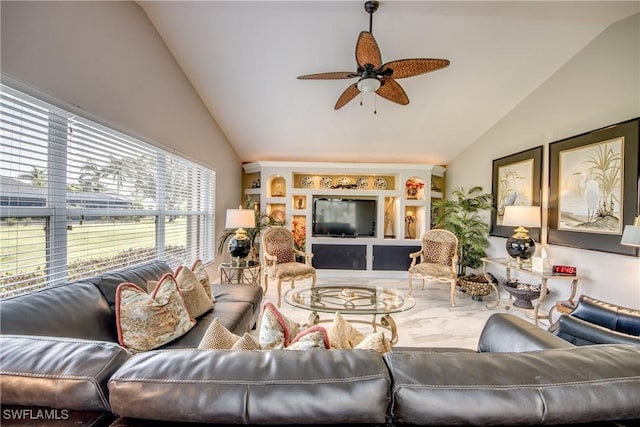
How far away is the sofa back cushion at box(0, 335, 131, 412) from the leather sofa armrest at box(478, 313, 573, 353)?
160 cm

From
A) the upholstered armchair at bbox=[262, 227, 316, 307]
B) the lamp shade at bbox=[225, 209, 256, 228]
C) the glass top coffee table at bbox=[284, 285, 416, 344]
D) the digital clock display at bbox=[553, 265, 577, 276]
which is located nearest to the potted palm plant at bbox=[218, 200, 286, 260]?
the upholstered armchair at bbox=[262, 227, 316, 307]

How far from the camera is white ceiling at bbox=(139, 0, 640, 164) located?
2.59 metres

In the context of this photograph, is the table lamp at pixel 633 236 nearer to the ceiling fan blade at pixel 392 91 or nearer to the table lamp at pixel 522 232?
the table lamp at pixel 522 232

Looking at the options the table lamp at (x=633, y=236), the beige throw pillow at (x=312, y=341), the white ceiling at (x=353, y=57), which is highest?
the white ceiling at (x=353, y=57)

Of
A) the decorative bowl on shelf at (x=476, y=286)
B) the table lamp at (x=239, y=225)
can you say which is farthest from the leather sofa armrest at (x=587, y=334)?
the table lamp at (x=239, y=225)

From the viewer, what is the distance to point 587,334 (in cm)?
147

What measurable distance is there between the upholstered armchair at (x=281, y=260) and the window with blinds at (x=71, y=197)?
1.30m

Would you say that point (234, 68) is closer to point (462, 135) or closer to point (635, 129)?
point (462, 135)

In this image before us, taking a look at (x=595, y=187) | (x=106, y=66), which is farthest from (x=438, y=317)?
(x=106, y=66)

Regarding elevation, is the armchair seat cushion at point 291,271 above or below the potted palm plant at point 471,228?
below

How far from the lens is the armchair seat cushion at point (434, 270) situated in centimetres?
380

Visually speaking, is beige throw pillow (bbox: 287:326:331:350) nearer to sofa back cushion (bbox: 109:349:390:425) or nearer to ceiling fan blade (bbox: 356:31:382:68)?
sofa back cushion (bbox: 109:349:390:425)

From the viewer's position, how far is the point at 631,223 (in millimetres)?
2459

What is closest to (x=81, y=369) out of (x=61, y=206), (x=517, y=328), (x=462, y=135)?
(x=61, y=206)
